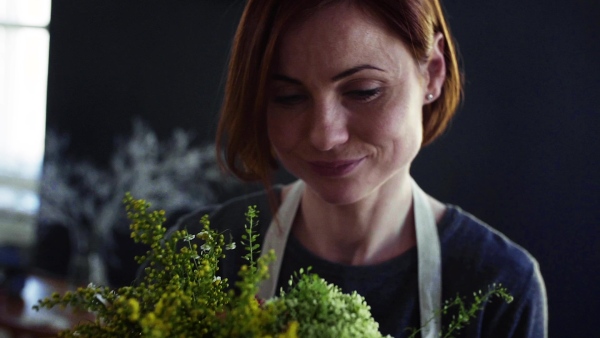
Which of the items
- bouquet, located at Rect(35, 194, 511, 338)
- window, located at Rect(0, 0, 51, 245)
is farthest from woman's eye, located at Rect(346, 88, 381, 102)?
window, located at Rect(0, 0, 51, 245)

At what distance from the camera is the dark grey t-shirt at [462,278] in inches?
48.4

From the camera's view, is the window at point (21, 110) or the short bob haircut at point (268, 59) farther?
the window at point (21, 110)

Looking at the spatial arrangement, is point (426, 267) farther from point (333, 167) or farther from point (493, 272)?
point (333, 167)

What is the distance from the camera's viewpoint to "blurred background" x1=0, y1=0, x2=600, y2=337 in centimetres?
118

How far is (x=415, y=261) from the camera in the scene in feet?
4.18

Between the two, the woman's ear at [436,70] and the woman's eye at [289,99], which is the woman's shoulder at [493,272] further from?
the woman's eye at [289,99]

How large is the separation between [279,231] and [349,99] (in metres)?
0.32

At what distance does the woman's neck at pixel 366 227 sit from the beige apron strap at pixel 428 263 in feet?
0.05

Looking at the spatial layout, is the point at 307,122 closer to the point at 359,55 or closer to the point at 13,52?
the point at 359,55

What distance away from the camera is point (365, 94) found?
119 centimetres

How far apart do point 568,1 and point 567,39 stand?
0.20ft

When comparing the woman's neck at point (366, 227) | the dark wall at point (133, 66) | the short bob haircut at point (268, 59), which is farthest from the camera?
the dark wall at point (133, 66)

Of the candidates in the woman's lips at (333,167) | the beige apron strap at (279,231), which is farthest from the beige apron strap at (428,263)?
the beige apron strap at (279,231)

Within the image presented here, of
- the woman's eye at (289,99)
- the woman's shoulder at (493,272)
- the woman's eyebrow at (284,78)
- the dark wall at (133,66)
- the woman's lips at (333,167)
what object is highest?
the dark wall at (133,66)
